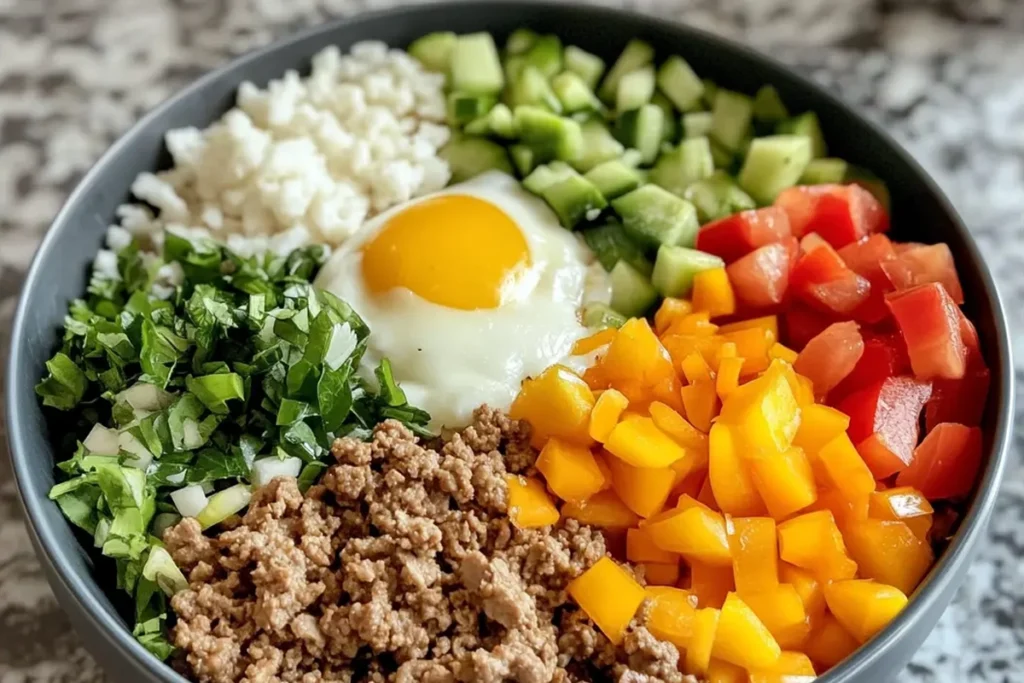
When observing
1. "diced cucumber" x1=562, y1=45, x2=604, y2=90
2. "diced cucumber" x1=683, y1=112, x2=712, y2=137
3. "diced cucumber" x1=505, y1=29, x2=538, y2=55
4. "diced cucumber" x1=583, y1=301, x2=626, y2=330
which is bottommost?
"diced cucumber" x1=583, y1=301, x2=626, y2=330

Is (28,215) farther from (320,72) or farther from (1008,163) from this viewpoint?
(1008,163)

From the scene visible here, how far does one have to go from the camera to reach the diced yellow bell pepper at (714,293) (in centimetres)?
222

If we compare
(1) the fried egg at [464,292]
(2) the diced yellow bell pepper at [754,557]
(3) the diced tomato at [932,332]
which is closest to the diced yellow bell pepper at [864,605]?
(2) the diced yellow bell pepper at [754,557]

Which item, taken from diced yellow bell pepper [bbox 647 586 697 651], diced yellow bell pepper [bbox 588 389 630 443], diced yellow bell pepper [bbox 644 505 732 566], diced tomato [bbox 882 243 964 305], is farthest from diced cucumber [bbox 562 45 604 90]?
diced yellow bell pepper [bbox 647 586 697 651]

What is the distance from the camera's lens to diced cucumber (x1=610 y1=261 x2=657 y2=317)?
2328mm

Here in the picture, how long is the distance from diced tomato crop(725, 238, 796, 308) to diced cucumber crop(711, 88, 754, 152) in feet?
1.47

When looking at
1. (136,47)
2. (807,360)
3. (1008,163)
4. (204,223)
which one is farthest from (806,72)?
(136,47)

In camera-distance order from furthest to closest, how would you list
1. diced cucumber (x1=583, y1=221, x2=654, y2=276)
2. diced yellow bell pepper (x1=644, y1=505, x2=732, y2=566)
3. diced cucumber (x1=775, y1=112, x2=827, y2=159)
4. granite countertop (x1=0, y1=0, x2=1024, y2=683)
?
granite countertop (x1=0, y1=0, x2=1024, y2=683), diced cucumber (x1=775, y1=112, x2=827, y2=159), diced cucumber (x1=583, y1=221, x2=654, y2=276), diced yellow bell pepper (x1=644, y1=505, x2=732, y2=566)

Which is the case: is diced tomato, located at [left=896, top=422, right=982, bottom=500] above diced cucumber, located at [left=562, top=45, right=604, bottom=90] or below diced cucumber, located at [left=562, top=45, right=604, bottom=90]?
below

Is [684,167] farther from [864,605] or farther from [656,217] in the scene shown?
[864,605]

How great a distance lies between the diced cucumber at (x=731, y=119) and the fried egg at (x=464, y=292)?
1.58 feet

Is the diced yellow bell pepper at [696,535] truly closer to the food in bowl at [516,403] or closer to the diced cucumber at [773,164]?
the food in bowl at [516,403]

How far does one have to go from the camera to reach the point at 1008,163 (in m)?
2.84

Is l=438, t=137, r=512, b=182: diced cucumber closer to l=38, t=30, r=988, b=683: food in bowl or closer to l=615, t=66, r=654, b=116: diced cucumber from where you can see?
l=38, t=30, r=988, b=683: food in bowl
